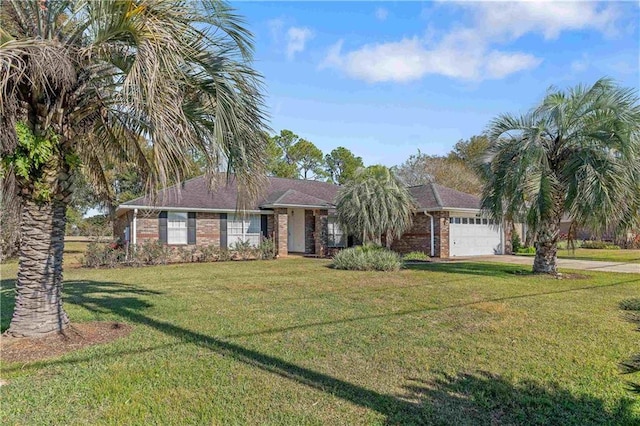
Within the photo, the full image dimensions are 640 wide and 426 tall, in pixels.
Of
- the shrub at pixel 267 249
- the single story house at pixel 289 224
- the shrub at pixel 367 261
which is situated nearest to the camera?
the shrub at pixel 367 261

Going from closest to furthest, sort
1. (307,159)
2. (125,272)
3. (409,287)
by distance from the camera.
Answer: (409,287) → (125,272) → (307,159)

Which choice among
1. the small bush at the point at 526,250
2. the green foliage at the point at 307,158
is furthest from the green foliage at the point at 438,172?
the small bush at the point at 526,250

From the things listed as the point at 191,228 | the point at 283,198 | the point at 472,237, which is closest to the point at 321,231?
the point at 283,198

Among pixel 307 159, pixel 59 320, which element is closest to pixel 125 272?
pixel 59 320

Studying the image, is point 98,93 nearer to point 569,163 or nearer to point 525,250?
point 569,163

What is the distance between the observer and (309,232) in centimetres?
2256

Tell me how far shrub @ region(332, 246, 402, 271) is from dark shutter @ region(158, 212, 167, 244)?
7977 millimetres

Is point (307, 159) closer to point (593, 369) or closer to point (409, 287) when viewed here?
point (409, 287)

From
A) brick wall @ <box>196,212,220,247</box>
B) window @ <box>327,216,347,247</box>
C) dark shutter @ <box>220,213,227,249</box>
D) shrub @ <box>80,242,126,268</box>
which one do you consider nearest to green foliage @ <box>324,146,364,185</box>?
window @ <box>327,216,347,247</box>

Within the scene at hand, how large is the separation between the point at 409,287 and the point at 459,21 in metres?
7.20

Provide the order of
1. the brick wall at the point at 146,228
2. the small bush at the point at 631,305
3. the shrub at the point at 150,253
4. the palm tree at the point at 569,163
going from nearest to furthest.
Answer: the small bush at the point at 631,305 → the palm tree at the point at 569,163 → the shrub at the point at 150,253 → the brick wall at the point at 146,228

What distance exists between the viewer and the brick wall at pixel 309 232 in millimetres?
22469

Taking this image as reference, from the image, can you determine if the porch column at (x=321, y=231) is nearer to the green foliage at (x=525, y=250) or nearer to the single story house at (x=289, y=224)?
the single story house at (x=289, y=224)

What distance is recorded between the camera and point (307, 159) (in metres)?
43.2
